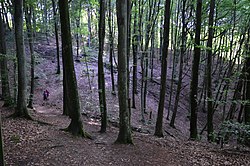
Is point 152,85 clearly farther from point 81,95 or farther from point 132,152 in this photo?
point 132,152

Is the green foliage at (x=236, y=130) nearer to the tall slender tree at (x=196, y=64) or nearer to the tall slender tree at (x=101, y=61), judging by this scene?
the tall slender tree at (x=196, y=64)

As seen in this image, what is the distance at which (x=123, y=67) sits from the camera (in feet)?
26.0

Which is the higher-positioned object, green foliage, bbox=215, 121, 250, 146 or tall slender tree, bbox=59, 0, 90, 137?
tall slender tree, bbox=59, 0, 90, 137

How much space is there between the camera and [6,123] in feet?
27.8

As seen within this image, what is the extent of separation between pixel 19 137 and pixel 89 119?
6.40 metres

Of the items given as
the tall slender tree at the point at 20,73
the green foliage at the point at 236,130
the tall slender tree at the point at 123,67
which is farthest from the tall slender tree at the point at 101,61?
the green foliage at the point at 236,130

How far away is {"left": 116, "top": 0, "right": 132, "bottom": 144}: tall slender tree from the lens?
7.53 meters

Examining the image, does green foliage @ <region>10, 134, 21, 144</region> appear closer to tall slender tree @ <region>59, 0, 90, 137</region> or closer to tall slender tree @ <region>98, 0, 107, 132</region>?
tall slender tree @ <region>59, 0, 90, 137</region>

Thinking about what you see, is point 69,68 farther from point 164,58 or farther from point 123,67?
point 164,58

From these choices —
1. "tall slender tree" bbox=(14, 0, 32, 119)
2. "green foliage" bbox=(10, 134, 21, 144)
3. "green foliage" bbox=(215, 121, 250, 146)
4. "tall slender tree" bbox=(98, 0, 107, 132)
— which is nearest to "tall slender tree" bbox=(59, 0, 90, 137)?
"tall slender tree" bbox=(98, 0, 107, 132)

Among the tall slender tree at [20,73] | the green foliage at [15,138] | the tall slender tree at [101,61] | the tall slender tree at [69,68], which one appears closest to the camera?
the green foliage at [15,138]

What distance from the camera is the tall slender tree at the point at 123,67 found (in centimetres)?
753

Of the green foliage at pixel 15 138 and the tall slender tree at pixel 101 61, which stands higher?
the tall slender tree at pixel 101 61

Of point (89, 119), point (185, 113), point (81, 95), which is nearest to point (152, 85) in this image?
point (185, 113)
